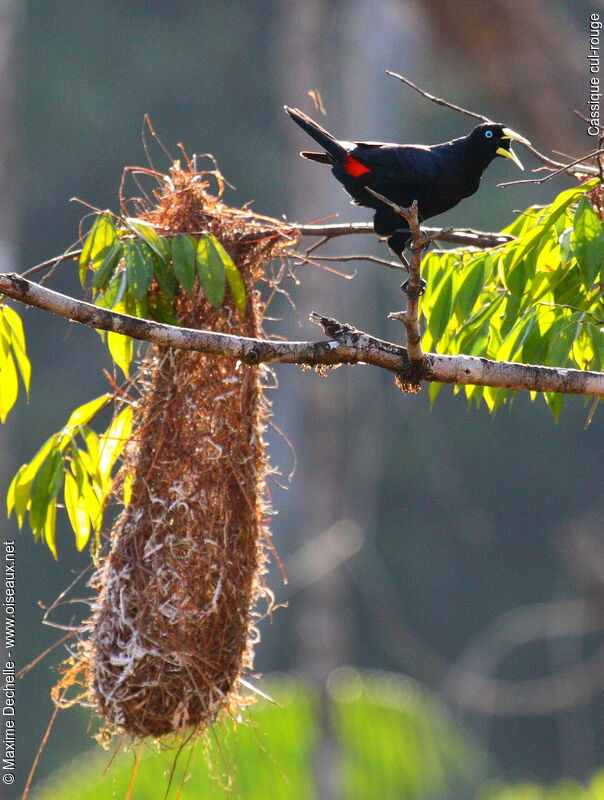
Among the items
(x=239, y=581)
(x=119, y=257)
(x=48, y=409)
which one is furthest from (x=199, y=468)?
(x=48, y=409)

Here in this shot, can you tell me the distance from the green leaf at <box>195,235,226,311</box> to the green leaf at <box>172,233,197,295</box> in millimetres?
23

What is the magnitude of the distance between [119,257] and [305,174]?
6.51m

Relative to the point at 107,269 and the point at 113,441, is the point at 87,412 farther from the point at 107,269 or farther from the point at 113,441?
the point at 107,269

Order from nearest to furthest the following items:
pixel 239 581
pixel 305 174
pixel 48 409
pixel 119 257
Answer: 1. pixel 119 257
2. pixel 239 581
3. pixel 305 174
4. pixel 48 409

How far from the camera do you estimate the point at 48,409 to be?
16.4 m

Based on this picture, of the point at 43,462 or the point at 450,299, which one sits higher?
the point at 450,299

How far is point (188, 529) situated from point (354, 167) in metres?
1.13

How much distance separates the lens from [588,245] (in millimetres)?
2184

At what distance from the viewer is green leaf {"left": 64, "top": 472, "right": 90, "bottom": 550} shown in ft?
9.08

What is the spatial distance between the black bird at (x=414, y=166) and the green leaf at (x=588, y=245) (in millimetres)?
668

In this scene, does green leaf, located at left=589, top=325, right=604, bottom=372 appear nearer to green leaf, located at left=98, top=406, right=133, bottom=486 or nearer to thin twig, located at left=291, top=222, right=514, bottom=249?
thin twig, located at left=291, top=222, right=514, bottom=249

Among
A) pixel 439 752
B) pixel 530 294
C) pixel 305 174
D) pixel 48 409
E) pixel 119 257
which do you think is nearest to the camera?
pixel 530 294

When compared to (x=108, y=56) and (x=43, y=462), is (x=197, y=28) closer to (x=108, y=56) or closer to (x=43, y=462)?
(x=108, y=56)

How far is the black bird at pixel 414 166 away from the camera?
285 centimetres
